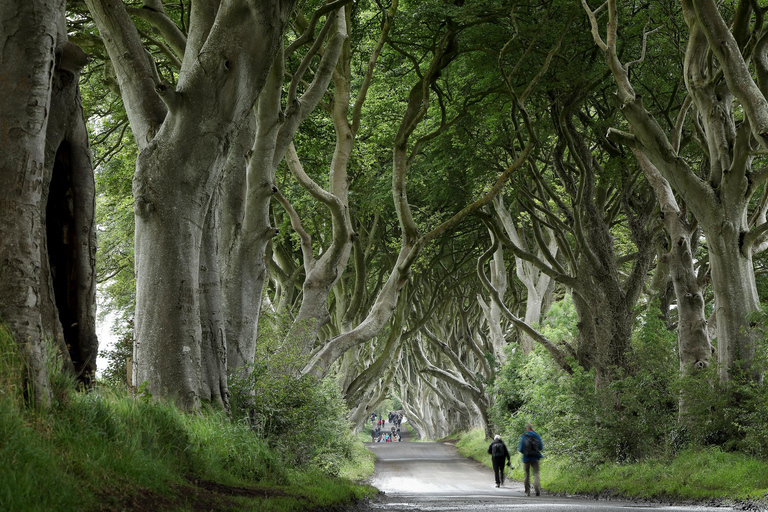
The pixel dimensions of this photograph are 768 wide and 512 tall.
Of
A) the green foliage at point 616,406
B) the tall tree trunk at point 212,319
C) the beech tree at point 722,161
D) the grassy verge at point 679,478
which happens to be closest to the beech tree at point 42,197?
the tall tree trunk at point 212,319

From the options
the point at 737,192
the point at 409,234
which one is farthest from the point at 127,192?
the point at 737,192

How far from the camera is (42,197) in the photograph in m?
5.92

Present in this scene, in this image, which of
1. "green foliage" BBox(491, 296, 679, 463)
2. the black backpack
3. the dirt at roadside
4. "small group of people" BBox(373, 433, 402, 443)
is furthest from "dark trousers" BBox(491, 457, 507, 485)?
"small group of people" BBox(373, 433, 402, 443)

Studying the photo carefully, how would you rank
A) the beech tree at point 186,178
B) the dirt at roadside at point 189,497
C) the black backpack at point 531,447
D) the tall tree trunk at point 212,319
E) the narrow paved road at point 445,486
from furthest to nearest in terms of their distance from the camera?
1. the black backpack at point 531,447
2. the narrow paved road at point 445,486
3. the tall tree trunk at point 212,319
4. the beech tree at point 186,178
5. the dirt at roadside at point 189,497

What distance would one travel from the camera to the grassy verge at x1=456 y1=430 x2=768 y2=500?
10.8m

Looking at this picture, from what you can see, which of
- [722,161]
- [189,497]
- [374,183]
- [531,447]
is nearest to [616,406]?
[531,447]

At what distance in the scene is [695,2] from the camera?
12.5m

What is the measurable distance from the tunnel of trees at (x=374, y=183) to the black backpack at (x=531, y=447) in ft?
4.74

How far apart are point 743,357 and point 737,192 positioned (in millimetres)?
2964

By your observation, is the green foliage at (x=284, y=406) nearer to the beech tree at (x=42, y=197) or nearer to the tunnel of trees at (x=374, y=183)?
the tunnel of trees at (x=374, y=183)

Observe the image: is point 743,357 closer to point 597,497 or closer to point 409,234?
point 597,497

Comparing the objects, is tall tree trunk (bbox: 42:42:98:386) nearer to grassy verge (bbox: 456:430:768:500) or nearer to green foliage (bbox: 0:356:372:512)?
green foliage (bbox: 0:356:372:512)

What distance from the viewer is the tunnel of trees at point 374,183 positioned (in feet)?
23.5

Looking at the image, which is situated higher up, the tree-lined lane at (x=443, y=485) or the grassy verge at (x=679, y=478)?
the grassy verge at (x=679, y=478)
